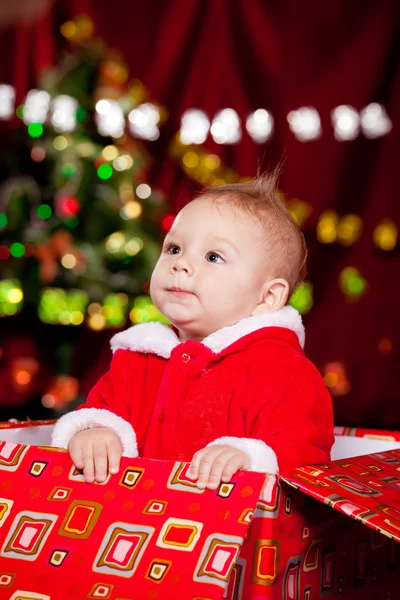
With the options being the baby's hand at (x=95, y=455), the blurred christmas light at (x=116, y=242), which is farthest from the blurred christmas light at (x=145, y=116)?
the baby's hand at (x=95, y=455)

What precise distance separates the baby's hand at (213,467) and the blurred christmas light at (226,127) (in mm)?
2454

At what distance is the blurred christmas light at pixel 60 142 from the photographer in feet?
8.15

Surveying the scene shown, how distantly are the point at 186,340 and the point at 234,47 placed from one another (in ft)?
7.38

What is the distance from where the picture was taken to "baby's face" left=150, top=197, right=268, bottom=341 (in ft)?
3.57

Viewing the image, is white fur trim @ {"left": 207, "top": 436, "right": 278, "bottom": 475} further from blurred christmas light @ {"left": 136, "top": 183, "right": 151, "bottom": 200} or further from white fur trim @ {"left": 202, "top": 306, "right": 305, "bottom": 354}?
blurred christmas light @ {"left": 136, "top": 183, "right": 151, "bottom": 200}

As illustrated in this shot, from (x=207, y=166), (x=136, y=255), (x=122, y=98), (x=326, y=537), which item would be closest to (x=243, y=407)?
(x=326, y=537)

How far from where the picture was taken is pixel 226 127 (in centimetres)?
313

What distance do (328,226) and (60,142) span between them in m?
1.13

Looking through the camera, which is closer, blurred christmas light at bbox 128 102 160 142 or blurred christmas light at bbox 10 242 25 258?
blurred christmas light at bbox 10 242 25 258

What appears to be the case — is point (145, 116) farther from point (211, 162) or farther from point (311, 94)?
point (311, 94)

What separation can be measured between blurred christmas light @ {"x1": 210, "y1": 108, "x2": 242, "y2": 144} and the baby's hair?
1.98 meters

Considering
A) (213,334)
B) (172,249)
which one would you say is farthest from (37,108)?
(213,334)

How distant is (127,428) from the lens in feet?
3.50

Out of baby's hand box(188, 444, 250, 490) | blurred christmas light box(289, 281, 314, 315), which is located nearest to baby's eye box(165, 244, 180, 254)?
baby's hand box(188, 444, 250, 490)
